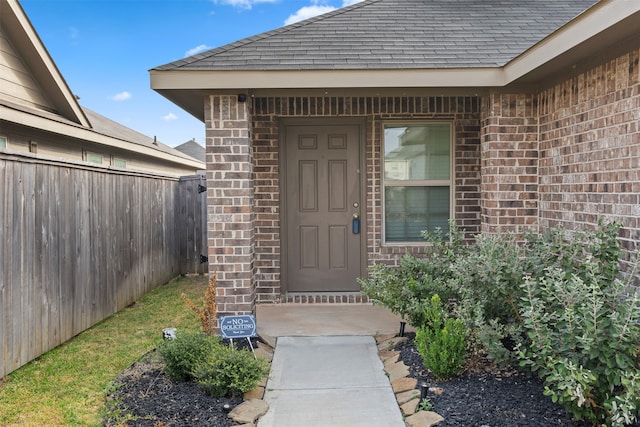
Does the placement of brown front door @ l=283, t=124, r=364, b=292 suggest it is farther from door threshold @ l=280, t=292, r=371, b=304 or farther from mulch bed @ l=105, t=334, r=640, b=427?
mulch bed @ l=105, t=334, r=640, b=427

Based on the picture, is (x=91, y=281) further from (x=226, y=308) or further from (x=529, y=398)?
(x=529, y=398)

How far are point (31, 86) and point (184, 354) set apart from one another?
6.17 metres

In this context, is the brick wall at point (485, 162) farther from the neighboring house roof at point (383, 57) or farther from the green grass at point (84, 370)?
the green grass at point (84, 370)

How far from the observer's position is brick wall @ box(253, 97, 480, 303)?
6535 millimetres

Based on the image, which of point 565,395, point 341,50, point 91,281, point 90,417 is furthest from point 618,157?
point 91,281

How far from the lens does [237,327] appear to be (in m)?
4.62

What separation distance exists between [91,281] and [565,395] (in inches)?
199

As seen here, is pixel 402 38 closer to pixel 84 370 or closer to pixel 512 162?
pixel 512 162

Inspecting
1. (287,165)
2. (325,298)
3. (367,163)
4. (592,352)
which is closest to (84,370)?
(325,298)

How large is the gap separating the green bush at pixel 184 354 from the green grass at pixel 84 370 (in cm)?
53

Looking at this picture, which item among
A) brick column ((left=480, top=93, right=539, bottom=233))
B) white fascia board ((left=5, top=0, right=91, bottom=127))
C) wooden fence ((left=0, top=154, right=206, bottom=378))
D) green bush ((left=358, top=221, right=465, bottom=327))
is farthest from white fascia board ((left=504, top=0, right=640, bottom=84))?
white fascia board ((left=5, top=0, right=91, bottom=127))

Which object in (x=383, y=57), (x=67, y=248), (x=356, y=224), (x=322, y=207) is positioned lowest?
(x=67, y=248)

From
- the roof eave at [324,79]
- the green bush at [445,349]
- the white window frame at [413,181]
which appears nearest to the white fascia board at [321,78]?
the roof eave at [324,79]

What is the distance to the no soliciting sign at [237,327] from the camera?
4.60m
